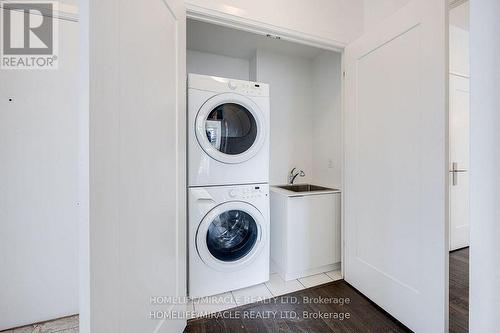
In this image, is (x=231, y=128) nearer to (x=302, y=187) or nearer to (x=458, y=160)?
(x=302, y=187)

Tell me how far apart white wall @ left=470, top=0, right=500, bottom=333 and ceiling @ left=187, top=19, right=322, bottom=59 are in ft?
6.30

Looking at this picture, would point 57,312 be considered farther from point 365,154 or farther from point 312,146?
point 312,146

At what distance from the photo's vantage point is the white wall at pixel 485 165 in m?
0.52

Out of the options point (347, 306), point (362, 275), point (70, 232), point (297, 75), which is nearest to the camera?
point (70, 232)

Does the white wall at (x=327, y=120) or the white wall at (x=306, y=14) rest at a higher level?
the white wall at (x=306, y=14)

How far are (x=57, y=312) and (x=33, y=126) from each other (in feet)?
3.88

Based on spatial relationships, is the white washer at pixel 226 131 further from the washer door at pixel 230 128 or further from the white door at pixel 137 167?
the white door at pixel 137 167

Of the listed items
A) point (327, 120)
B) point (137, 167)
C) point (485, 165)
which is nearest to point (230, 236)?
point (137, 167)

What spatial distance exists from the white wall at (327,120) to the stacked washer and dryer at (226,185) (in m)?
0.96

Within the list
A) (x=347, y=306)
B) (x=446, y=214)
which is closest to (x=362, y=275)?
(x=347, y=306)

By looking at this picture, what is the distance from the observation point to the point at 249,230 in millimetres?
1800

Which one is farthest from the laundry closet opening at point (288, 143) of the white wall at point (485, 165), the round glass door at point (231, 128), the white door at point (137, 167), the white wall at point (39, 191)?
the white wall at point (485, 165)

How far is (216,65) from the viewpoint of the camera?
2.47 meters

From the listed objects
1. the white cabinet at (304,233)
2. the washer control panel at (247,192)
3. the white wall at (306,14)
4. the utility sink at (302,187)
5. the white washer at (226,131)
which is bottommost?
the white cabinet at (304,233)
